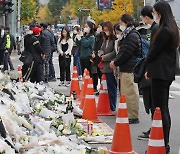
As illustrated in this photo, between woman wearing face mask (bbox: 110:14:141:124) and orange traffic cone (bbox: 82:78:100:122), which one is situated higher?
woman wearing face mask (bbox: 110:14:141:124)

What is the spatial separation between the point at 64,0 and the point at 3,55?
128145 millimetres

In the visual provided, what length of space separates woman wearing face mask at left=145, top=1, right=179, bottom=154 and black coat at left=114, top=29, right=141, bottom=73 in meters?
2.38

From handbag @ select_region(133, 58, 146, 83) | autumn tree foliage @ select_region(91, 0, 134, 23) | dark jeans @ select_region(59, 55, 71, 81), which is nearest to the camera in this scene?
handbag @ select_region(133, 58, 146, 83)

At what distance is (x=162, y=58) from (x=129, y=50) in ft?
8.33

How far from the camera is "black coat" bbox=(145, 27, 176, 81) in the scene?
7.27 metres

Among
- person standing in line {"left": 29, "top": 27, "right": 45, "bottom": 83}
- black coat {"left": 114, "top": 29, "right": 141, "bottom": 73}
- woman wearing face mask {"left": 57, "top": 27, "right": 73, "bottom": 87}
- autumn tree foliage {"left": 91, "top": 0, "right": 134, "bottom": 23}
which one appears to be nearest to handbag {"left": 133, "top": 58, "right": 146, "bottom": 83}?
black coat {"left": 114, "top": 29, "right": 141, "bottom": 73}

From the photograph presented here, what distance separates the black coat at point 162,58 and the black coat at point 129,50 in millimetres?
2444

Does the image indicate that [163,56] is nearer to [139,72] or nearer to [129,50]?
[139,72]

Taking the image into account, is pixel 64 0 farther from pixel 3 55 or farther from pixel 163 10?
pixel 163 10

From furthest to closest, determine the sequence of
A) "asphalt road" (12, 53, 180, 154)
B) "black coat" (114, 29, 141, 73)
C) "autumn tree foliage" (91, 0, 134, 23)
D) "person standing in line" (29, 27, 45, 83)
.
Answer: "autumn tree foliage" (91, 0, 134, 23) < "person standing in line" (29, 27, 45, 83) < "black coat" (114, 29, 141, 73) < "asphalt road" (12, 53, 180, 154)

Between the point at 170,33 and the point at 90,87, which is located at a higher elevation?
the point at 170,33

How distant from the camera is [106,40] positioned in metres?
12.0

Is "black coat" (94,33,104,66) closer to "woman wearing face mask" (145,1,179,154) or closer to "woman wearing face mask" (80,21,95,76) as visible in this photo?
"woman wearing face mask" (80,21,95,76)

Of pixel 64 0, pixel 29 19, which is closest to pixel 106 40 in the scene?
pixel 29 19
